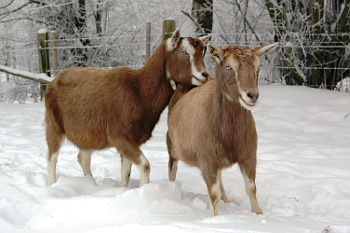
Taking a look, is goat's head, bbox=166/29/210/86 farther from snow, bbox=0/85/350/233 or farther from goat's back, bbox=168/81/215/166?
snow, bbox=0/85/350/233

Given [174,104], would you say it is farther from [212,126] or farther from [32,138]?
[32,138]

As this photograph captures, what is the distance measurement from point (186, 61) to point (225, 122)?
1.06 m

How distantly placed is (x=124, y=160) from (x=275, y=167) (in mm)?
2046

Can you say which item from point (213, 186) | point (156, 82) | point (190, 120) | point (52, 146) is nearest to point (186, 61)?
point (156, 82)

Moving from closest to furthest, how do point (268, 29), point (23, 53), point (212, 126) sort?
point (212, 126)
point (268, 29)
point (23, 53)

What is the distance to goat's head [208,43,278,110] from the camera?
3512 mm

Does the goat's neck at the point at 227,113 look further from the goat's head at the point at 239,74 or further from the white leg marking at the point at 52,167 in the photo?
the white leg marking at the point at 52,167

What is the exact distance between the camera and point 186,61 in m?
4.68

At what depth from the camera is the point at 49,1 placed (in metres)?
13.1

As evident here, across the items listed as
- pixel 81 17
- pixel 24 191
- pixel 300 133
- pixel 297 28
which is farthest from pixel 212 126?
pixel 81 17

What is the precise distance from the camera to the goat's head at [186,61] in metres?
4.67

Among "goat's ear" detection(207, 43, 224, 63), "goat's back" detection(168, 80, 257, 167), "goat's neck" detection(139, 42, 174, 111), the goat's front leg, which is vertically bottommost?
the goat's front leg

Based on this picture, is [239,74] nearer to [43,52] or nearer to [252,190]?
[252,190]

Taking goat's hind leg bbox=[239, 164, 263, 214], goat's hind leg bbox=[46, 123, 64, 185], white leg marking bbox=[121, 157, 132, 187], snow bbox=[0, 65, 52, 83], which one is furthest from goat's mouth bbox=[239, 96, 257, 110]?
snow bbox=[0, 65, 52, 83]
